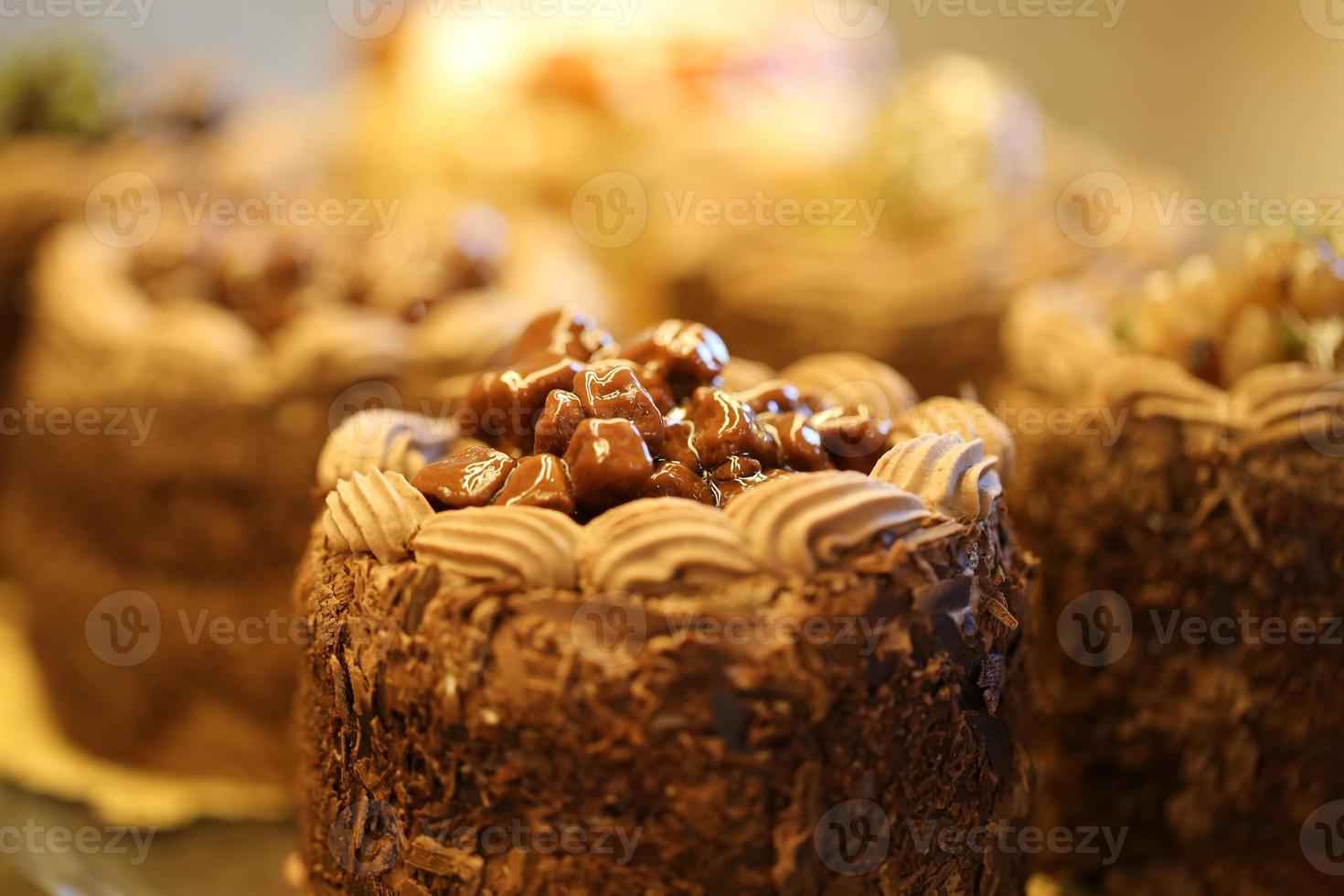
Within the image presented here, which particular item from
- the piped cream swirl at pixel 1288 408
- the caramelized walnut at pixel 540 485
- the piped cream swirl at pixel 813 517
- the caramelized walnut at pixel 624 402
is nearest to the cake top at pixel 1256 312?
the piped cream swirl at pixel 1288 408

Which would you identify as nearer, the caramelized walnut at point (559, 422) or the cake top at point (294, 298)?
the caramelized walnut at point (559, 422)

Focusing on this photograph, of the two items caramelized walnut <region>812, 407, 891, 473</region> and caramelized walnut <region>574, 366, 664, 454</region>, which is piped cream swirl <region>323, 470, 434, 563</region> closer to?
caramelized walnut <region>574, 366, 664, 454</region>

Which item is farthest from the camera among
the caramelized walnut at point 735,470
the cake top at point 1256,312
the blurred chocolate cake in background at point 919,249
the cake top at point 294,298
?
the blurred chocolate cake in background at point 919,249

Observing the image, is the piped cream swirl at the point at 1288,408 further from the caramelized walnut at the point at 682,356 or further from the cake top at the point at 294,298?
the cake top at the point at 294,298

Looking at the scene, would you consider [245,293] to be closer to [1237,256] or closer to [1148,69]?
[1237,256]

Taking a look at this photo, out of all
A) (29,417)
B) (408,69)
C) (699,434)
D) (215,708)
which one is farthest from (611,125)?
(699,434)

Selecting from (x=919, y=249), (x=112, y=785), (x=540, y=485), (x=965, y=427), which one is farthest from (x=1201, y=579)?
(x=112, y=785)

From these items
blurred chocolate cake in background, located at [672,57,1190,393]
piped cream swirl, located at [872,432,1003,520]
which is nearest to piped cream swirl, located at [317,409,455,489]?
piped cream swirl, located at [872,432,1003,520]
